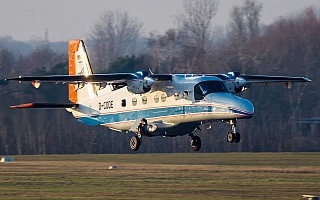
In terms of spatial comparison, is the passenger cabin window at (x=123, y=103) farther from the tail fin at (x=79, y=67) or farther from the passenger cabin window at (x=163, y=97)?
the tail fin at (x=79, y=67)

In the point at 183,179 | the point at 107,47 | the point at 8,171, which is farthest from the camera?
the point at 107,47

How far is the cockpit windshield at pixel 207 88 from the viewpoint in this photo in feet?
117

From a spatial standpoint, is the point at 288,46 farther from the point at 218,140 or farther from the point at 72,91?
the point at 72,91

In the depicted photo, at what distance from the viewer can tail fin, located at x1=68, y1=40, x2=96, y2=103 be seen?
41.7 m

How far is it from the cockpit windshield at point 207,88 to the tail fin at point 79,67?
23.9ft

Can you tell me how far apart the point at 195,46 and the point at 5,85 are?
3417cm

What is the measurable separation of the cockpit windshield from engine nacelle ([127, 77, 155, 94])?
6.60 feet

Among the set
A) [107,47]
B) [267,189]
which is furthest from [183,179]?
[107,47]

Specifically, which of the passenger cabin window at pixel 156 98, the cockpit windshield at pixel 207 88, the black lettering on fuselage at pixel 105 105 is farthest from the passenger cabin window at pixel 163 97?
the black lettering on fuselage at pixel 105 105

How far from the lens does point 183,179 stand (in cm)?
5072

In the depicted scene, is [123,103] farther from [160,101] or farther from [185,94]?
[185,94]

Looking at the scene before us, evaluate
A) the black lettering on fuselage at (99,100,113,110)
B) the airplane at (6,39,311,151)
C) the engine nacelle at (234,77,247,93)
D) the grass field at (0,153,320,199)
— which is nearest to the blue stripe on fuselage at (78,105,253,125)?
the airplane at (6,39,311,151)

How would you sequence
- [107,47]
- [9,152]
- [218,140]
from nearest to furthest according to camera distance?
[9,152] < [218,140] < [107,47]

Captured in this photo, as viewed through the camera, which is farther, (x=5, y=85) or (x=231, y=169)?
(x=5, y=85)
